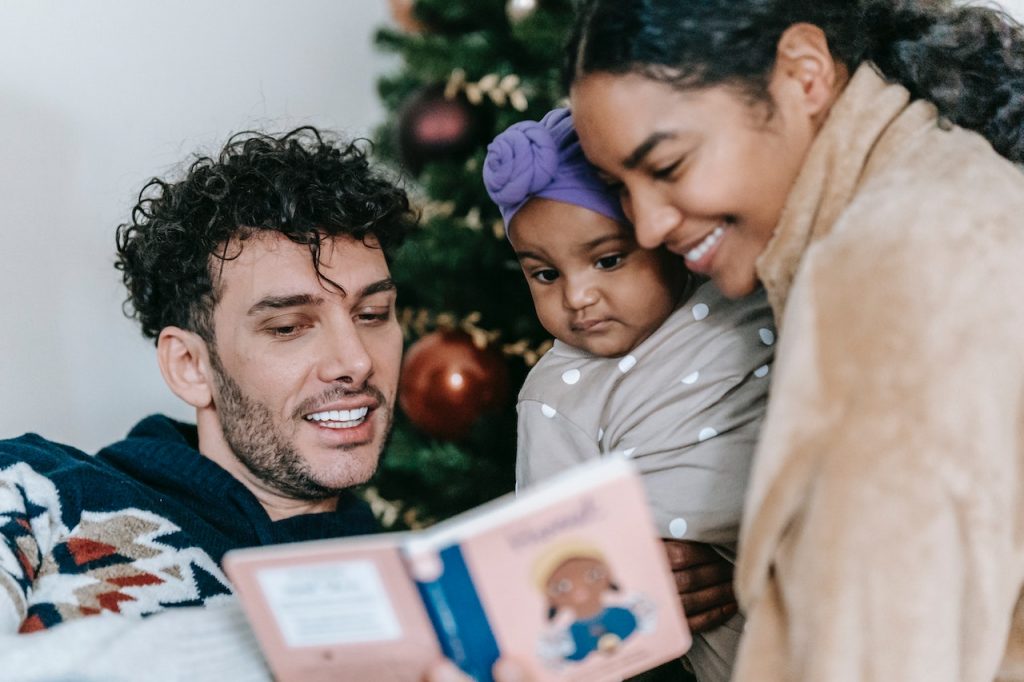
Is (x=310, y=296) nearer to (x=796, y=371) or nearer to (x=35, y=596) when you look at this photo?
(x=35, y=596)

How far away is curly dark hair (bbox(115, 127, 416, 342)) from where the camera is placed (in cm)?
159

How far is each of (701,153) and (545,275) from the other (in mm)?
413

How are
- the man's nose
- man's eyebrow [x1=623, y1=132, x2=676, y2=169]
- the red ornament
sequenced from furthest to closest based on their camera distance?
the red ornament < the man's nose < man's eyebrow [x1=623, y1=132, x2=676, y2=169]

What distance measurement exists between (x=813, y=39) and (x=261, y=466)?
101cm

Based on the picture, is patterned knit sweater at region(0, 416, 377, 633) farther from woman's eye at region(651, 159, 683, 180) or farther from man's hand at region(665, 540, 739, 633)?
woman's eye at region(651, 159, 683, 180)

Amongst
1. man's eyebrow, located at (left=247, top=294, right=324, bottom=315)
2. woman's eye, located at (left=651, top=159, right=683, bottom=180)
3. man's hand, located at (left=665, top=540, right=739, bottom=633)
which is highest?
woman's eye, located at (left=651, top=159, right=683, bottom=180)

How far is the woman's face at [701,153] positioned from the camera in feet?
3.49

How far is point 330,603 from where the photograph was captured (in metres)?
0.97

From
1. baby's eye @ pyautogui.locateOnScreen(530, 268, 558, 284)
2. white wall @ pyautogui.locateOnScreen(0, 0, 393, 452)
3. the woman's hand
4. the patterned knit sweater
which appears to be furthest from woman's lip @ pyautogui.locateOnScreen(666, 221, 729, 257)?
white wall @ pyautogui.locateOnScreen(0, 0, 393, 452)

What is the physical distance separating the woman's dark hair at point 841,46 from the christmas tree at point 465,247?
3.11 ft

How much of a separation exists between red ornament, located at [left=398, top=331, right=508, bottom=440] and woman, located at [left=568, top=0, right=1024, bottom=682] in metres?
1.06

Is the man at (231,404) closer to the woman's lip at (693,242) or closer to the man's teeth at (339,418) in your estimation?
the man's teeth at (339,418)

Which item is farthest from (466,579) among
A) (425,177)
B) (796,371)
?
(425,177)

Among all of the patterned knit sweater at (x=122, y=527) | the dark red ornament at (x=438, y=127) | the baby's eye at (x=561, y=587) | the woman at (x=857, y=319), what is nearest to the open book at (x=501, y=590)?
the baby's eye at (x=561, y=587)
